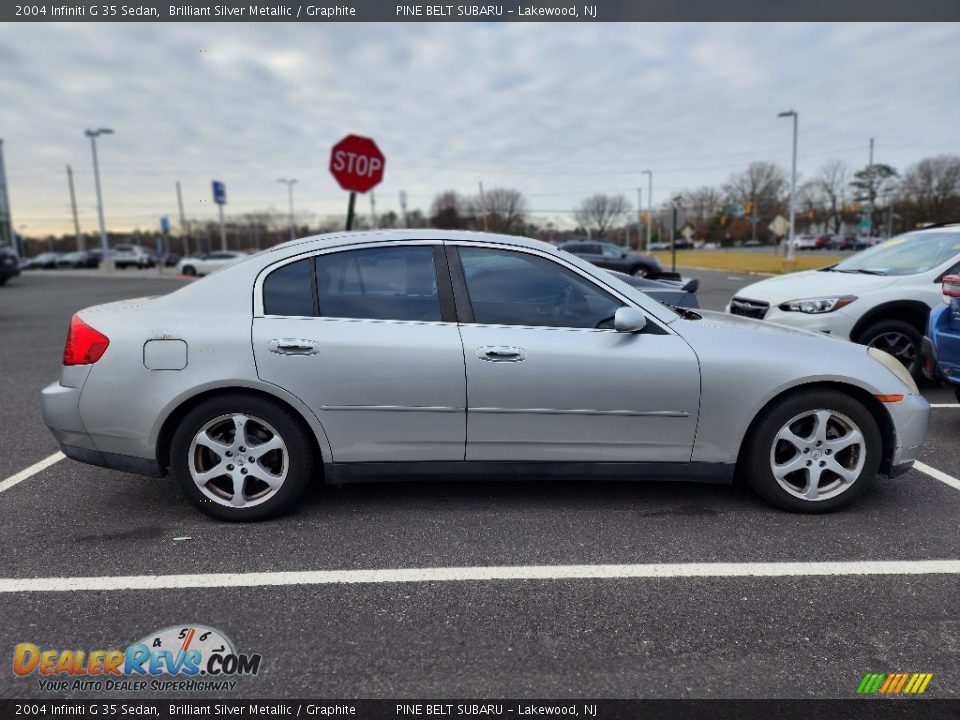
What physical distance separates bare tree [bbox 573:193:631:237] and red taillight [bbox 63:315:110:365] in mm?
106630

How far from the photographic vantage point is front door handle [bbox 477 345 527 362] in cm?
327

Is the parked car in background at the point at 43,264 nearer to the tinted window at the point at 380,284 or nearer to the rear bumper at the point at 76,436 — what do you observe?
the rear bumper at the point at 76,436

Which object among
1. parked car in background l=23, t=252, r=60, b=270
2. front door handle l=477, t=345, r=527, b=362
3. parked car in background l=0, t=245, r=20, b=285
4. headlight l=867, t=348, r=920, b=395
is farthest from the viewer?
parked car in background l=23, t=252, r=60, b=270

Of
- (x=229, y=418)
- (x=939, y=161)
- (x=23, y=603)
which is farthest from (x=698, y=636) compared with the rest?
(x=939, y=161)

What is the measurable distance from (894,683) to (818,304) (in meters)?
4.82

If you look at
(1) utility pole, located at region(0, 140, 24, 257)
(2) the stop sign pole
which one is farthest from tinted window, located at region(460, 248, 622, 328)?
(1) utility pole, located at region(0, 140, 24, 257)

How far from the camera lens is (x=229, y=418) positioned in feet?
10.9

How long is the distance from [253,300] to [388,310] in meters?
0.71

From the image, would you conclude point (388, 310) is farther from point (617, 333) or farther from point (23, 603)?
point (23, 603)

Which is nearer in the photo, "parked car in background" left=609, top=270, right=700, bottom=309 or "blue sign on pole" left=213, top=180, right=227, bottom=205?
"parked car in background" left=609, top=270, right=700, bottom=309

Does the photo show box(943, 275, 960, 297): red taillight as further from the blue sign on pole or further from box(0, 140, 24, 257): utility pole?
box(0, 140, 24, 257): utility pole

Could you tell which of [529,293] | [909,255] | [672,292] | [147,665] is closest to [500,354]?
[529,293]

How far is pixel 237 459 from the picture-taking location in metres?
3.35

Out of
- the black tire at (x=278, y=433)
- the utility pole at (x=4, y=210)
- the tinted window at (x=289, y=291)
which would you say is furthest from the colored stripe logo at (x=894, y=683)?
the utility pole at (x=4, y=210)
